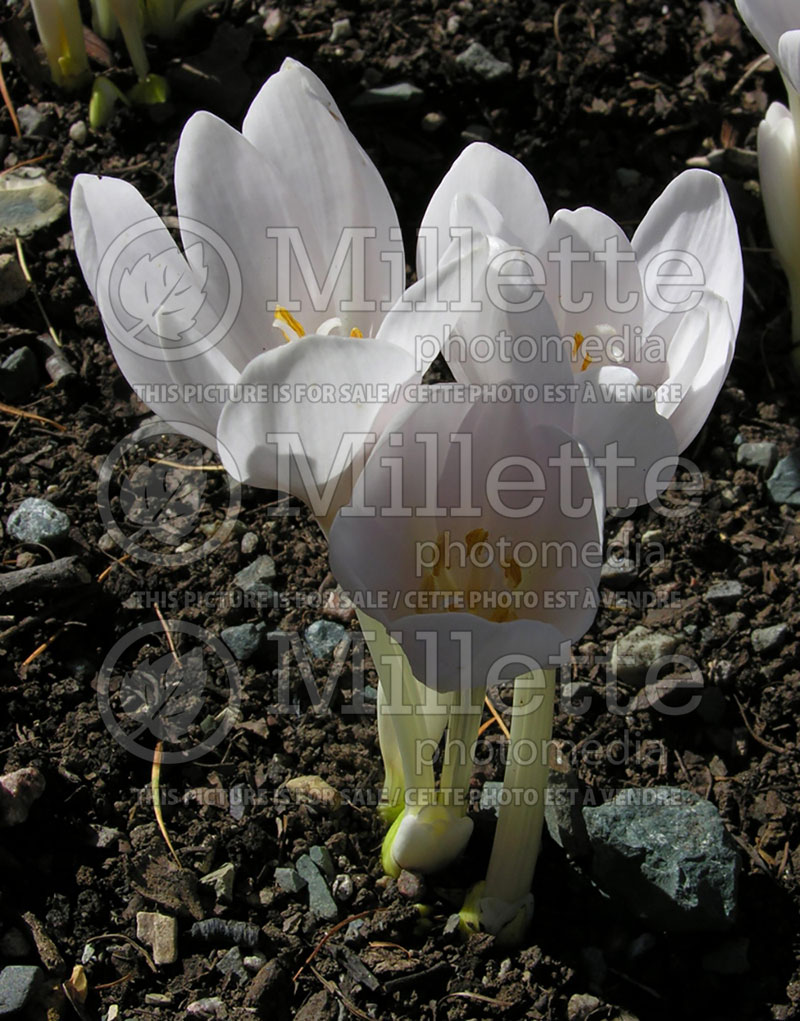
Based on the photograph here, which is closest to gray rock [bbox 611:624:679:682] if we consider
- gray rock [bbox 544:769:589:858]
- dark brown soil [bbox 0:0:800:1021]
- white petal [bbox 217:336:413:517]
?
dark brown soil [bbox 0:0:800:1021]

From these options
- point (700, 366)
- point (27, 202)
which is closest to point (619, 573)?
point (700, 366)

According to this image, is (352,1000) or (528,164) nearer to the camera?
(352,1000)

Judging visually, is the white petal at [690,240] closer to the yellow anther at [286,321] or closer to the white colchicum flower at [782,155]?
the yellow anther at [286,321]

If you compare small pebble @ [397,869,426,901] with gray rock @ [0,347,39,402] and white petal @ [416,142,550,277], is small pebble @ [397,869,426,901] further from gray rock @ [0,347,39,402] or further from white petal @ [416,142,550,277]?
gray rock @ [0,347,39,402]

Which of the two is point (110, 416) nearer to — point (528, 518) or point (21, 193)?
point (21, 193)

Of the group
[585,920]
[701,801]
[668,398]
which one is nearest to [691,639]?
[701,801]

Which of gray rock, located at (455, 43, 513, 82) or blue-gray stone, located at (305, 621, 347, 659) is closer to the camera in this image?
blue-gray stone, located at (305, 621, 347, 659)
